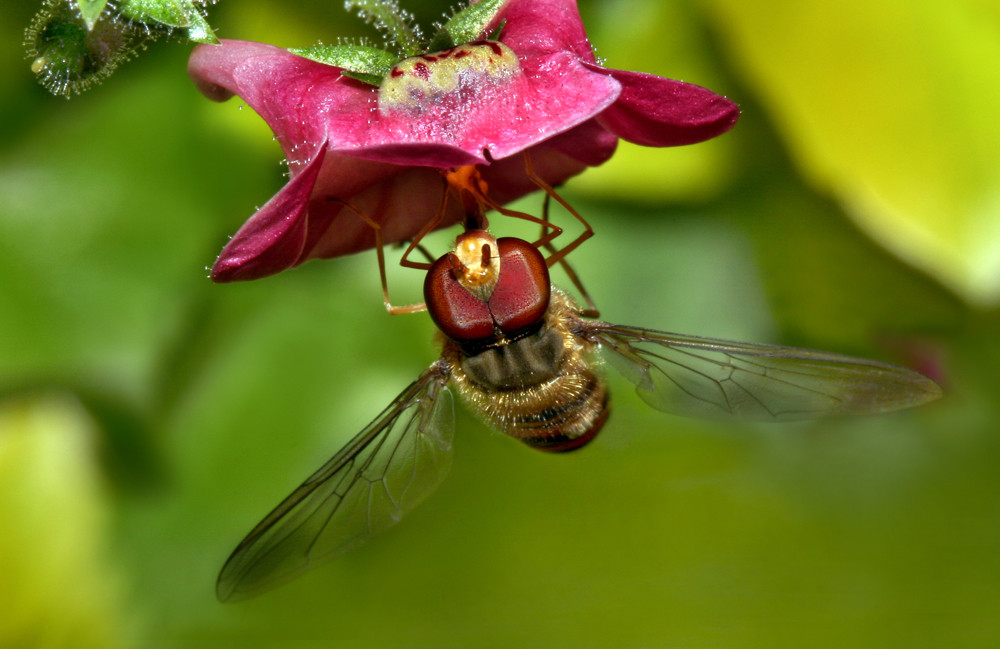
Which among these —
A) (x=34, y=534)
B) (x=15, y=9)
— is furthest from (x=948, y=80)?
(x=34, y=534)

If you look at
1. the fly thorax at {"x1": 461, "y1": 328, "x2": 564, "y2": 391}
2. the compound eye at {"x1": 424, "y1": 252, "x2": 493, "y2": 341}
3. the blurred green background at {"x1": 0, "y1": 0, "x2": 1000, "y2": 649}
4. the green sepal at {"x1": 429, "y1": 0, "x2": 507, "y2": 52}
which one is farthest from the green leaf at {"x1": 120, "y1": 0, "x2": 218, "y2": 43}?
the blurred green background at {"x1": 0, "y1": 0, "x2": 1000, "y2": 649}

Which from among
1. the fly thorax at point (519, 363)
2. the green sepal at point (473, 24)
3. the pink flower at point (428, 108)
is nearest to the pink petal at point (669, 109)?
the pink flower at point (428, 108)

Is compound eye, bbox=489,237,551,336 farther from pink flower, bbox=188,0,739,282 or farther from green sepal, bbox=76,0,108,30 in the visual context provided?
green sepal, bbox=76,0,108,30

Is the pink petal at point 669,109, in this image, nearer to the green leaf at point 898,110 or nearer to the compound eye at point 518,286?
the compound eye at point 518,286

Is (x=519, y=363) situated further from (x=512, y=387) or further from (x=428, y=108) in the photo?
(x=428, y=108)

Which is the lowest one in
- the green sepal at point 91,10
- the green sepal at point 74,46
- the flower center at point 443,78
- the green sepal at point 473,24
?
the flower center at point 443,78

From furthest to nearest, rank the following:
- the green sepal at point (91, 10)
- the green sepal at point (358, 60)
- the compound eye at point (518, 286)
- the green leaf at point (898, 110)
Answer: the green leaf at point (898, 110)
the compound eye at point (518, 286)
the green sepal at point (358, 60)
the green sepal at point (91, 10)
